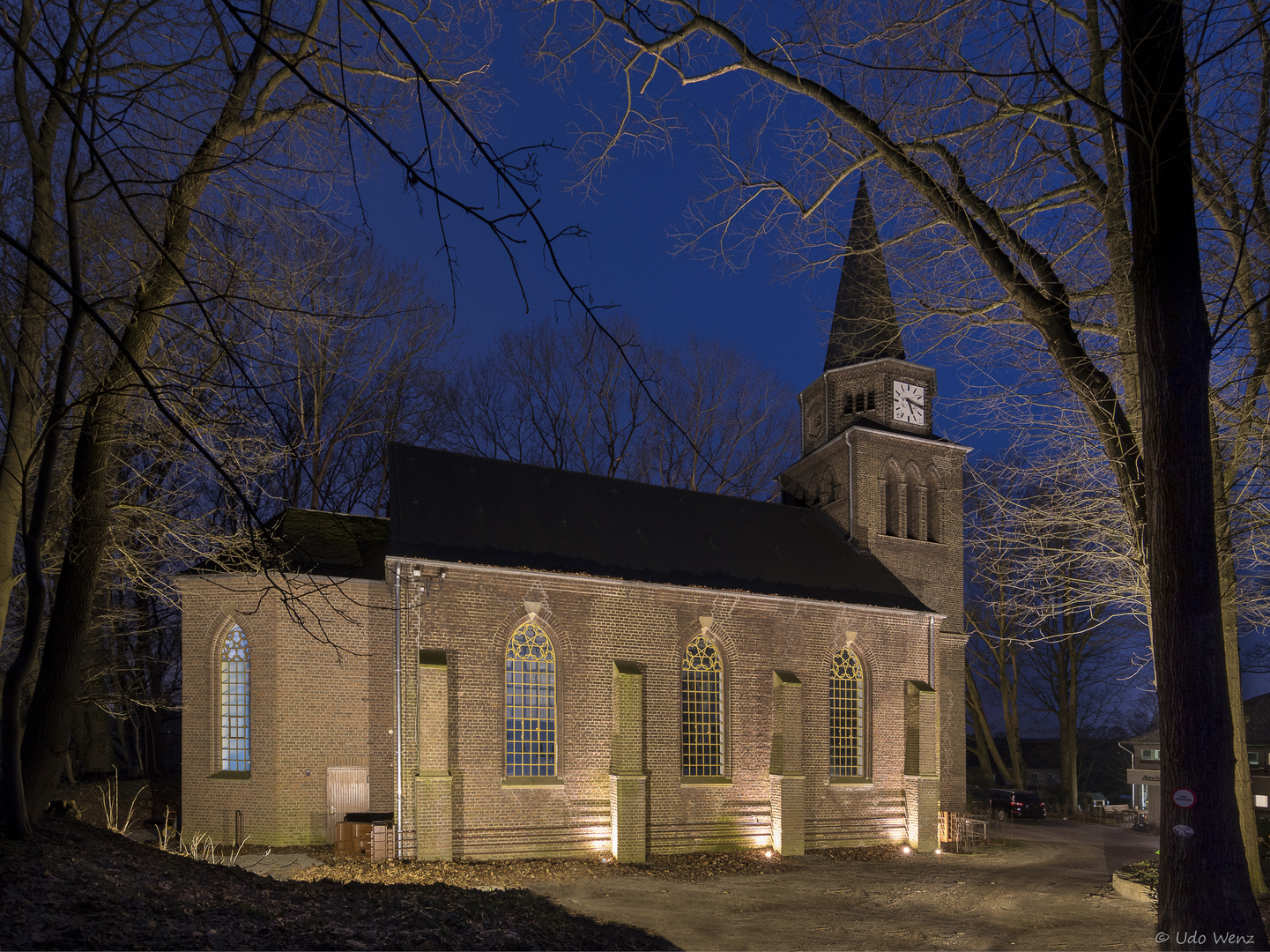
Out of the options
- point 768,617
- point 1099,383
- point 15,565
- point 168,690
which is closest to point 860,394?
point 768,617

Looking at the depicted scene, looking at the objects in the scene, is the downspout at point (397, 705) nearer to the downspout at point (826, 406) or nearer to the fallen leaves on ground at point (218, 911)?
the fallen leaves on ground at point (218, 911)

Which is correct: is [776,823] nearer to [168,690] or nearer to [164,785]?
[164,785]

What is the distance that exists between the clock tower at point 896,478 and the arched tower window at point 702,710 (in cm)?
737

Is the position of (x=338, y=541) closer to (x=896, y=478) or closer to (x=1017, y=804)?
(x=896, y=478)

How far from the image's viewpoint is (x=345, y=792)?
17688 mm

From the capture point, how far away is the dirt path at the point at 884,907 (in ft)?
37.3

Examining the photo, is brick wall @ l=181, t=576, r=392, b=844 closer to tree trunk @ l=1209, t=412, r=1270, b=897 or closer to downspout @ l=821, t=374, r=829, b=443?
tree trunk @ l=1209, t=412, r=1270, b=897

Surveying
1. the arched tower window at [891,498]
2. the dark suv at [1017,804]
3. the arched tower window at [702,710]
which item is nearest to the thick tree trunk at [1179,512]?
the arched tower window at [702,710]

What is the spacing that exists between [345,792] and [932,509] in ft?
61.4

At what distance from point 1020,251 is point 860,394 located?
18.1m

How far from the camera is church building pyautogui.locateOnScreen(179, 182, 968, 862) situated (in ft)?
55.6

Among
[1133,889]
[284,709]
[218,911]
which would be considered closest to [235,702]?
[284,709]

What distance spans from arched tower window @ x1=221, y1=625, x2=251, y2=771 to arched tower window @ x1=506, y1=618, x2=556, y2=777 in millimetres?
5634

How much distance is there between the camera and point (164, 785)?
22875mm
